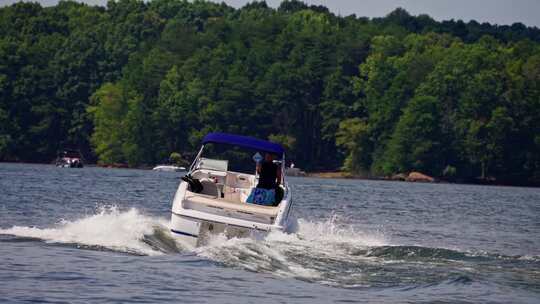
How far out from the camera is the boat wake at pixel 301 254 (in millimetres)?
23047

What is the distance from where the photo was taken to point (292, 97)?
12419 cm

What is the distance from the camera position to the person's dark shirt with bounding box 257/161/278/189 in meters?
28.5

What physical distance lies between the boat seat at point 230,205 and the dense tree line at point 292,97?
273ft

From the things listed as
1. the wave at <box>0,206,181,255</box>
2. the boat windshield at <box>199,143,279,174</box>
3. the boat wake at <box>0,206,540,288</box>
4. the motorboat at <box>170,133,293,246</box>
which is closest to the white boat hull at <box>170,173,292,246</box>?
the motorboat at <box>170,133,293,246</box>

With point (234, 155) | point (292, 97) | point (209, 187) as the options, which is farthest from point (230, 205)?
point (292, 97)

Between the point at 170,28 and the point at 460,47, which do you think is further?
the point at 170,28

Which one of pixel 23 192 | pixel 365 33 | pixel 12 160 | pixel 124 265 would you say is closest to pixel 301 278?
pixel 124 265

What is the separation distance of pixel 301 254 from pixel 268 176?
4.12 meters

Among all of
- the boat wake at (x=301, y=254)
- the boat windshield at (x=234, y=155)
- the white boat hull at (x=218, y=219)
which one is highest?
the white boat hull at (x=218, y=219)

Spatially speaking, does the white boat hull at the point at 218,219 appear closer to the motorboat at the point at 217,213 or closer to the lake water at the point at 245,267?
the motorboat at the point at 217,213

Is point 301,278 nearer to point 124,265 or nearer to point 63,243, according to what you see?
point 124,265

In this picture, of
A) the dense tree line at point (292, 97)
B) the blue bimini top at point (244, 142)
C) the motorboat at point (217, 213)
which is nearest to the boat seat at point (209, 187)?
the motorboat at point (217, 213)

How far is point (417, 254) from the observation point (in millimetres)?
26672

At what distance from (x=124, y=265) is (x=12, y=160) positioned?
102369 millimetres
